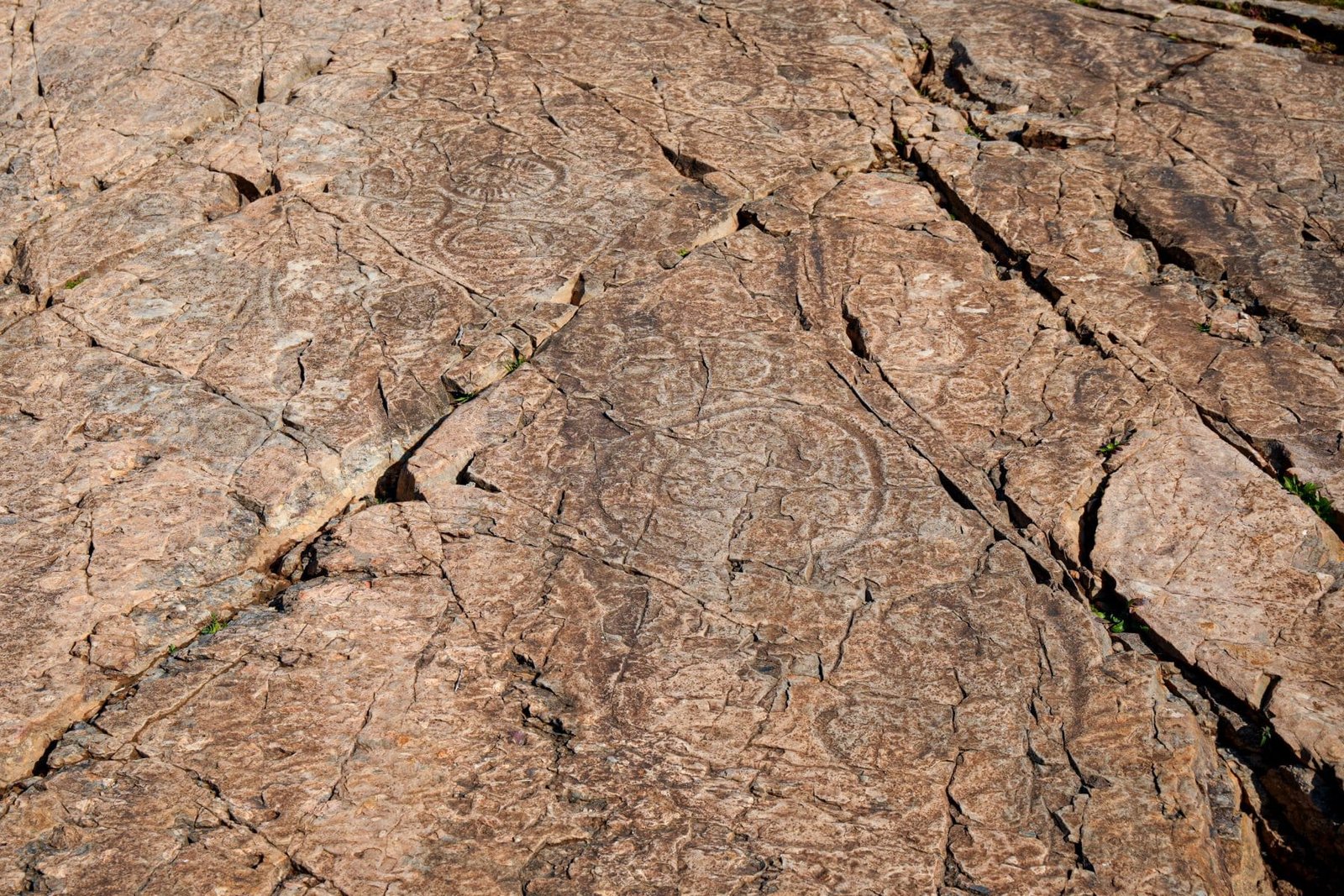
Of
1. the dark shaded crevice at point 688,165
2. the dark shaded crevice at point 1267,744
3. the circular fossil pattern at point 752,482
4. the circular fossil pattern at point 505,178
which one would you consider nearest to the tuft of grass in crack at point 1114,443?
the dark shaded crevice at point 1267,744

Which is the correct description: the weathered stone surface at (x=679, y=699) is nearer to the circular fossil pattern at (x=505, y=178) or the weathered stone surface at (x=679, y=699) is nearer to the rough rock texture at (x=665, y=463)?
the rough rock texture at (x=665, y=463)

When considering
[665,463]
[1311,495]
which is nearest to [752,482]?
[665,463]

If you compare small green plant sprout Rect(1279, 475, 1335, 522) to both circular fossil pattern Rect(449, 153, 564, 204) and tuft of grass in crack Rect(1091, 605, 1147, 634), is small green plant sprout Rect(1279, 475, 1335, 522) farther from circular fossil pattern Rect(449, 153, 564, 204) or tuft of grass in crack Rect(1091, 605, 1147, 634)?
circular fossil pattern Rect(449, 153, 564, 204)

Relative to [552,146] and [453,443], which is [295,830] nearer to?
[453,443]

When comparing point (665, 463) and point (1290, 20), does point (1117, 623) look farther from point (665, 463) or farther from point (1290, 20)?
point (1290, 20)

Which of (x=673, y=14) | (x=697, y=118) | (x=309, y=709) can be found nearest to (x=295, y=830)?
(x=309, y=709)

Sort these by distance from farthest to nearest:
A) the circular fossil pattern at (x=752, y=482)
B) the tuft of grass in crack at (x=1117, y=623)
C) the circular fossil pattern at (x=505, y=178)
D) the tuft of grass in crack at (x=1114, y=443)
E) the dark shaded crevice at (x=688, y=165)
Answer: the dark shaded crevice at (x=688, y=165)
the circular fossil pattern at (x=505, y=178)
the tuft of grass in crack at (x=1114, y=443)
the circular fossil pattern at (x=752, y=482)
the tuft of grass in crack at (x=1117, y=623)
